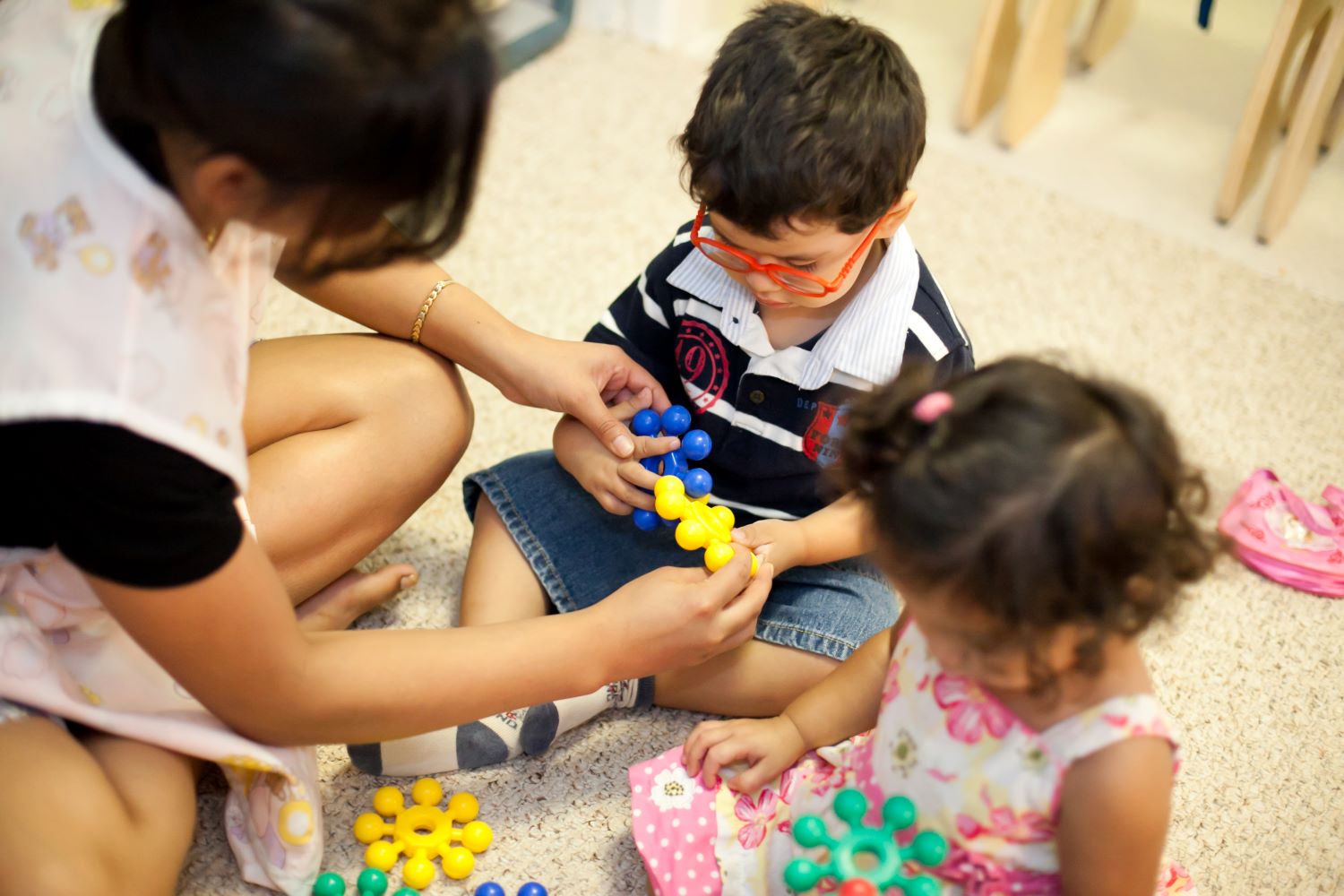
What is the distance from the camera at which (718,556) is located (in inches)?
35.7

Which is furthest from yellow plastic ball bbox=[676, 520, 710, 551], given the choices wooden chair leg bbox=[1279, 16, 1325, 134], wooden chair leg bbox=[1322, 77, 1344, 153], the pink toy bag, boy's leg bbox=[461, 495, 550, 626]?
wooden chair leg bbox=[1322, 77, 1344, 153]

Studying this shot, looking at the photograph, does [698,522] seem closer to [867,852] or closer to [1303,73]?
[867,852]

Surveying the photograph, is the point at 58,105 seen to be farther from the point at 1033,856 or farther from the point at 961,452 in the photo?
the point at 1033,856

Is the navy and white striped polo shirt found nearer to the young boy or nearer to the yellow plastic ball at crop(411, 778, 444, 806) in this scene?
the young boy

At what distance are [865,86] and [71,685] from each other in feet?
2.26

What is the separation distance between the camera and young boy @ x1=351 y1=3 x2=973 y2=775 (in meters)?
0.88

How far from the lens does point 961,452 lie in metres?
0.63

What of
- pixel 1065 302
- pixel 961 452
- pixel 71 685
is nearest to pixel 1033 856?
pixel 961 452

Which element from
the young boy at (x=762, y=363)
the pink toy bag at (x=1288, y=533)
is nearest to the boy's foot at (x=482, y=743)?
the young boy at (x=762, y=363)

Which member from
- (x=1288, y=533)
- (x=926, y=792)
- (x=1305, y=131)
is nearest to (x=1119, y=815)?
(x=926, y=792)

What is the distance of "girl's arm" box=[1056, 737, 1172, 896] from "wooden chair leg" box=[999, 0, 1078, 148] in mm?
1340

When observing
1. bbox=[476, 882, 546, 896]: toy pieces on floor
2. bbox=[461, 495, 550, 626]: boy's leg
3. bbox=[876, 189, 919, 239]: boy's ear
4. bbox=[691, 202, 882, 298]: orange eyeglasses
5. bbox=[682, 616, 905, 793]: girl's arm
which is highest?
bbox=[876, 189, 919, 239]: boy's ear

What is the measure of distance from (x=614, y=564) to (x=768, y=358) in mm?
236

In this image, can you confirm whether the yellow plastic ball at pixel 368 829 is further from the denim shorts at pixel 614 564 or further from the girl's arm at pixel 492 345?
the girl's arm at pixel 492 345
